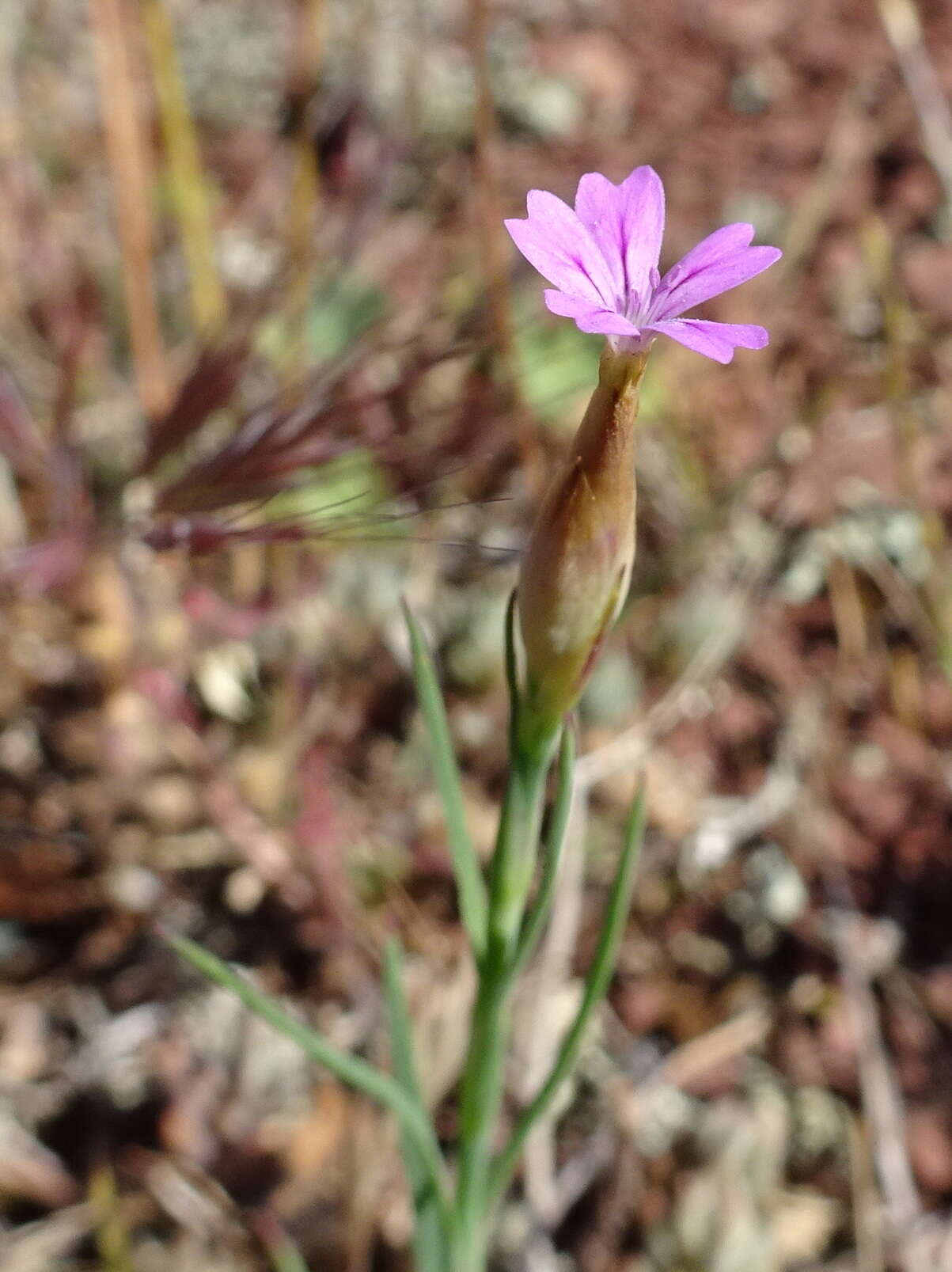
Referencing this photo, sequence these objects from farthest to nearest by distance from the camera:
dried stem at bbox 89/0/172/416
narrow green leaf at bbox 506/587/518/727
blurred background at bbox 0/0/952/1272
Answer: dried stem at bbox 89/0/172/416 → blurred background at bbox 0/0/952/1272 → narrow green leaf at bbox 506/587/518/727

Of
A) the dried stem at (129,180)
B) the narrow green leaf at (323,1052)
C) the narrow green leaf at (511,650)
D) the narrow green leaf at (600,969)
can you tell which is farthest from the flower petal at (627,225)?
the dried stem at (129,180)

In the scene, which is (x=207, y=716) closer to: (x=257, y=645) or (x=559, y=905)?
(x=257, y=645)

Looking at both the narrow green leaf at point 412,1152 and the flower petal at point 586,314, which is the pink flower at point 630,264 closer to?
the flower petal at point 586,314

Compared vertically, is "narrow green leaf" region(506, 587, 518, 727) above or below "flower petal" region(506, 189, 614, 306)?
below

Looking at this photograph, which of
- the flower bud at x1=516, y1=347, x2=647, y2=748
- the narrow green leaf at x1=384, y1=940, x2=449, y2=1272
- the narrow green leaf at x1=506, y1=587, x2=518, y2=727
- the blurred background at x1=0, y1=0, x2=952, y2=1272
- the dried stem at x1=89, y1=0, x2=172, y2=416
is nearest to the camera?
the flower bud at x1=516, y1=347, x2=647, y2=748

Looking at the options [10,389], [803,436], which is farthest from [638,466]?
[10,389]

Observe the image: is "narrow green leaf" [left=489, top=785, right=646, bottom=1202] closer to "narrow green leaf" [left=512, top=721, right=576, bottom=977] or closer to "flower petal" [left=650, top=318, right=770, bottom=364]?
"narrow green leaf" [left=512, top=721, right=576, bottom=977]

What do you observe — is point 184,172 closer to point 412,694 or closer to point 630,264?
point 412,694

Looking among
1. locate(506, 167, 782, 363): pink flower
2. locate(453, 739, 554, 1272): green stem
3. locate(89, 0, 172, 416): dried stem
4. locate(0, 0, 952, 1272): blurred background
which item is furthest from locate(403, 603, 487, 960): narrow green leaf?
locate(89, 0, 172, 416): dried stem
